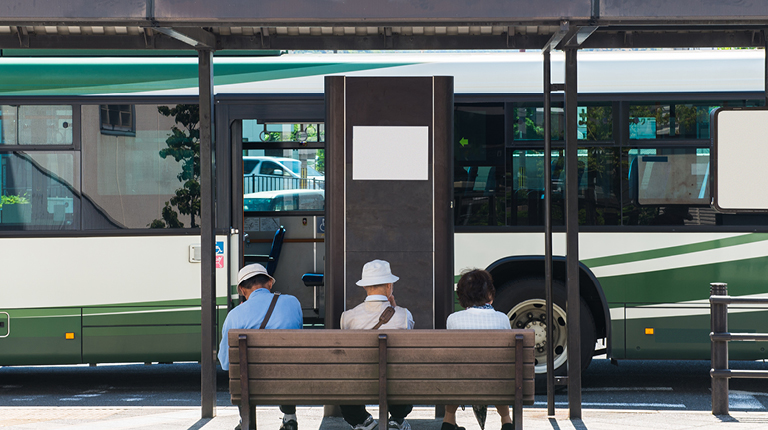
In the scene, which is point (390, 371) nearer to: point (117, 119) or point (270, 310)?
point (270, 310)

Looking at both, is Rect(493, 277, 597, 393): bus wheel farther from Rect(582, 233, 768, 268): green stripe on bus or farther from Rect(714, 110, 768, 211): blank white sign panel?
Rect(714, 110, 768, 211): blank white sign panel

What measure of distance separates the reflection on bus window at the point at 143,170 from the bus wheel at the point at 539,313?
2.98m

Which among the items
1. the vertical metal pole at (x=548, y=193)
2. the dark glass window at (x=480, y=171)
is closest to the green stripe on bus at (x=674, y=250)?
the dark glass window at (x=480, y=171)

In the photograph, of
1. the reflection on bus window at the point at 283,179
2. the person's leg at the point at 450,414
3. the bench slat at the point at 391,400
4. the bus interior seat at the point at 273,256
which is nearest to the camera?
the bench slat at the point at 391,400

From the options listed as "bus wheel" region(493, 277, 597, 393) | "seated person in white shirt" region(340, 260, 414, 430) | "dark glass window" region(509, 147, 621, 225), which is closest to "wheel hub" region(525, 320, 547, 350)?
"bus wheel" region(493, 277, 597, 393)

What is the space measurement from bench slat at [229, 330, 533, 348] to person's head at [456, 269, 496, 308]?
583 millimetres

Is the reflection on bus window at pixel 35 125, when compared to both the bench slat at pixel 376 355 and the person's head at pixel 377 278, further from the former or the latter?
the bench slat at pixel 376 355

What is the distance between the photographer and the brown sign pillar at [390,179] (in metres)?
5.88

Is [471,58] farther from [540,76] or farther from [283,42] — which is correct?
[283,42]

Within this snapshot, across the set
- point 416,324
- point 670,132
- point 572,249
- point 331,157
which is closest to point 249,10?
point 331,157

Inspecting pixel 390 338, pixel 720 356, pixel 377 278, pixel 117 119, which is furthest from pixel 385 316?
pixel 117 119

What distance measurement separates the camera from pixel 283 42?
6309mm

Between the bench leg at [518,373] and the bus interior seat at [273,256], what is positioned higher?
the bus interior seat at [273,256]

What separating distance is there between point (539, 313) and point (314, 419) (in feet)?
8.65
